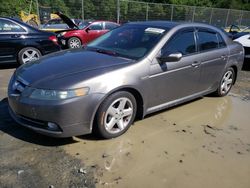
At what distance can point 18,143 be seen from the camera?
3.74 metres

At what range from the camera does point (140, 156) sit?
3.55 m

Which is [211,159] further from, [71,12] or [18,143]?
[71,12]

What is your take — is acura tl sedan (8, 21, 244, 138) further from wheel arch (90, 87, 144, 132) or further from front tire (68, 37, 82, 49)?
front tire (68, 37, 82, 49)

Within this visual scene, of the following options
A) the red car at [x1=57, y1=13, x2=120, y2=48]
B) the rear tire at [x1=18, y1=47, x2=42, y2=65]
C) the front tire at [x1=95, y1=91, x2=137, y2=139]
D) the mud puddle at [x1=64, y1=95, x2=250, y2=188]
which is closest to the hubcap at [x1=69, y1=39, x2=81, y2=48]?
the red car at [x1=57, y1=13, x2=120, y2=48]

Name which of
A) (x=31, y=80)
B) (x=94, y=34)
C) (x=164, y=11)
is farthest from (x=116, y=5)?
(x=31, y=80)

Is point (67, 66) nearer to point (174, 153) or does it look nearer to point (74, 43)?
point (174, 153)

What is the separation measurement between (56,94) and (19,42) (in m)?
5.14

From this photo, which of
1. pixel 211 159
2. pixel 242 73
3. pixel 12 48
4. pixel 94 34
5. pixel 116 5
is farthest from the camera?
pixel 116 5

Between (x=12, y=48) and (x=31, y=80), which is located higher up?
(x=31, y=80)

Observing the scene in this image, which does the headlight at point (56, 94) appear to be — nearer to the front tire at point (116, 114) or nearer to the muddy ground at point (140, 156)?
the front tire at point (116, 114)

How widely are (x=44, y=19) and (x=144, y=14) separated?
26.7 ft

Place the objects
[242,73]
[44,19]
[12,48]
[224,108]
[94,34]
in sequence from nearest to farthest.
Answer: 1. [224,108]
2. [12,48]
3. [242,73]
4. [94,34]
5. [44,19]

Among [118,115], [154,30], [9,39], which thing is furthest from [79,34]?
[118,115]

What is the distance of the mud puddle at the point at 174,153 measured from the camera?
315 centimetres
